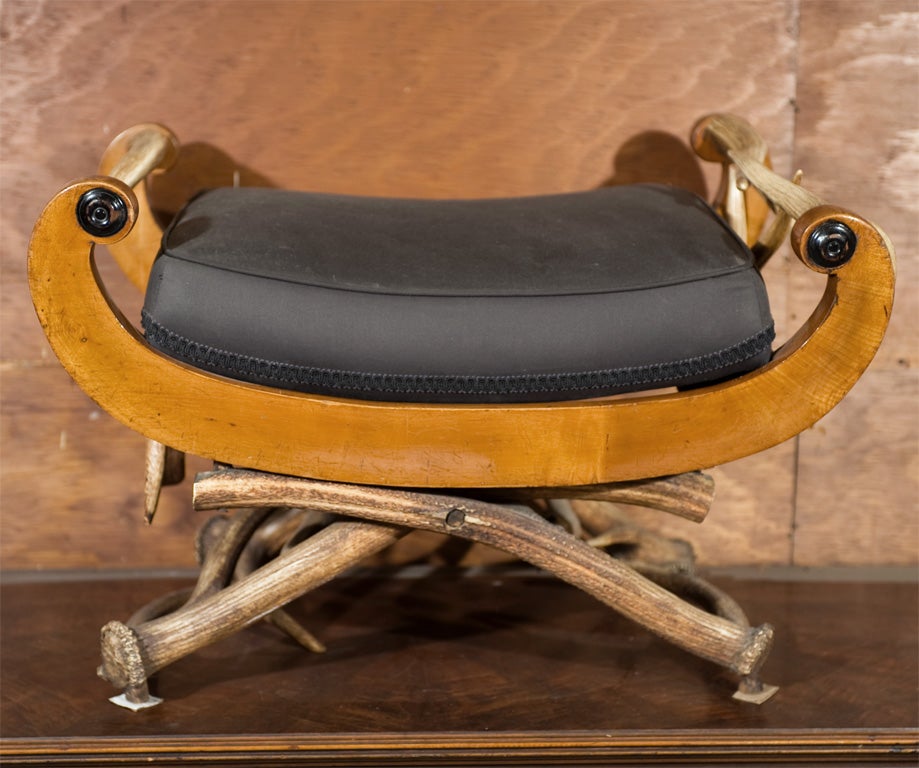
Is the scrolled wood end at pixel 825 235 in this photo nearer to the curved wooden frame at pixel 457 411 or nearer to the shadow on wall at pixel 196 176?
the curved wooden frame at pixel 457 411

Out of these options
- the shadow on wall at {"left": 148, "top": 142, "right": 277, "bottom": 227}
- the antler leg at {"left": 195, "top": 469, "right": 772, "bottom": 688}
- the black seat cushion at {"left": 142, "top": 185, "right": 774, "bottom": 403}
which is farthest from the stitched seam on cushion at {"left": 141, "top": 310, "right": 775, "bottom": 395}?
the shadow on wall at {"left": 148, "top": 142, "right": 277, "bottom": 227}

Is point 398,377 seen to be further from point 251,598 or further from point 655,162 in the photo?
point 655,162

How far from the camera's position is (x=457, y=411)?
1.05 m

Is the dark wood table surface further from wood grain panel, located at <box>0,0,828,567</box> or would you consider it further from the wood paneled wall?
wood grain panel, located at <box>0,0,828,567</box>

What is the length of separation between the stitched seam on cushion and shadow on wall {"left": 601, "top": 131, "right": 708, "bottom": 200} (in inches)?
22.6

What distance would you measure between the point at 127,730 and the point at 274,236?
52cm

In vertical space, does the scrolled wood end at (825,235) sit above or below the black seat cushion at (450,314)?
above

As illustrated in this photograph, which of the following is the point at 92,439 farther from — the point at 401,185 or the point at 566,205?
the point at 566,205

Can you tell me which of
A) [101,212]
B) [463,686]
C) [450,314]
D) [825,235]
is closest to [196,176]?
[101,212]

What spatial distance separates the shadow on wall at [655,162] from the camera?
157cm

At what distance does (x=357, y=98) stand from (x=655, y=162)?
1.38 ft

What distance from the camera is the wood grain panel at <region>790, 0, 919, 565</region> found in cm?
154

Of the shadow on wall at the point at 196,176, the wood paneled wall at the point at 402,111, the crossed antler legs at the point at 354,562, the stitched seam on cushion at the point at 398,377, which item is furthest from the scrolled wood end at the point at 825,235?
the shadow on wall at the point at 196,176

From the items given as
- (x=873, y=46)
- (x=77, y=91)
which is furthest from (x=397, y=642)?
(x=873, y=46)
